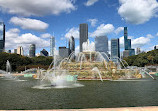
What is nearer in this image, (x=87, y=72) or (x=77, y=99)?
(x=77, y=99)

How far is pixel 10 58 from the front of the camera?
82.2 metres

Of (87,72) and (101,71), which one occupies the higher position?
(101,71)

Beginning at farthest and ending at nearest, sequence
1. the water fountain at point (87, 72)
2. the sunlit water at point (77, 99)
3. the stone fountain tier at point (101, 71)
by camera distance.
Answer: the stone fountain tier at point (101, 71) → the water fountain at point (87, 72) → the sunlit water at point (77, 99)

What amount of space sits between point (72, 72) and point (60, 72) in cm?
298

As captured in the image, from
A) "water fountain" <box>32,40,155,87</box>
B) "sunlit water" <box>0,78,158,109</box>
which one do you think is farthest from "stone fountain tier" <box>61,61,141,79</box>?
"sunlit water" <box>0,78,158,109</box>

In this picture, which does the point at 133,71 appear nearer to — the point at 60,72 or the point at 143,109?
the point at 60,72

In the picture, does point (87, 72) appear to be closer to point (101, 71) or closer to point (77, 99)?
point (101, 71)

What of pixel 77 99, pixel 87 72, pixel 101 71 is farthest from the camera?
pixel 87 72

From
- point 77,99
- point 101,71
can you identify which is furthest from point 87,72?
point 77,99

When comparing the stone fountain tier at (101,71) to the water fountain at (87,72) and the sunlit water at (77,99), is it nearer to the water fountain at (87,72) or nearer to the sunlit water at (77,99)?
the water fountain at (87,72)

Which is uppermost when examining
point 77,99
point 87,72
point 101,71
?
point 101,71

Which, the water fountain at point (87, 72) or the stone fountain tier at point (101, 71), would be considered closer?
the water fountain at point (87, 72)

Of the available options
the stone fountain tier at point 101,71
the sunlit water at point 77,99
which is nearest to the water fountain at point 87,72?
the stone fountain tier at point 101,71

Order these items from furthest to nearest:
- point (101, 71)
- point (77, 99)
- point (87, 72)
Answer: point (87, 72), point (101, 71), point (77, 99)
